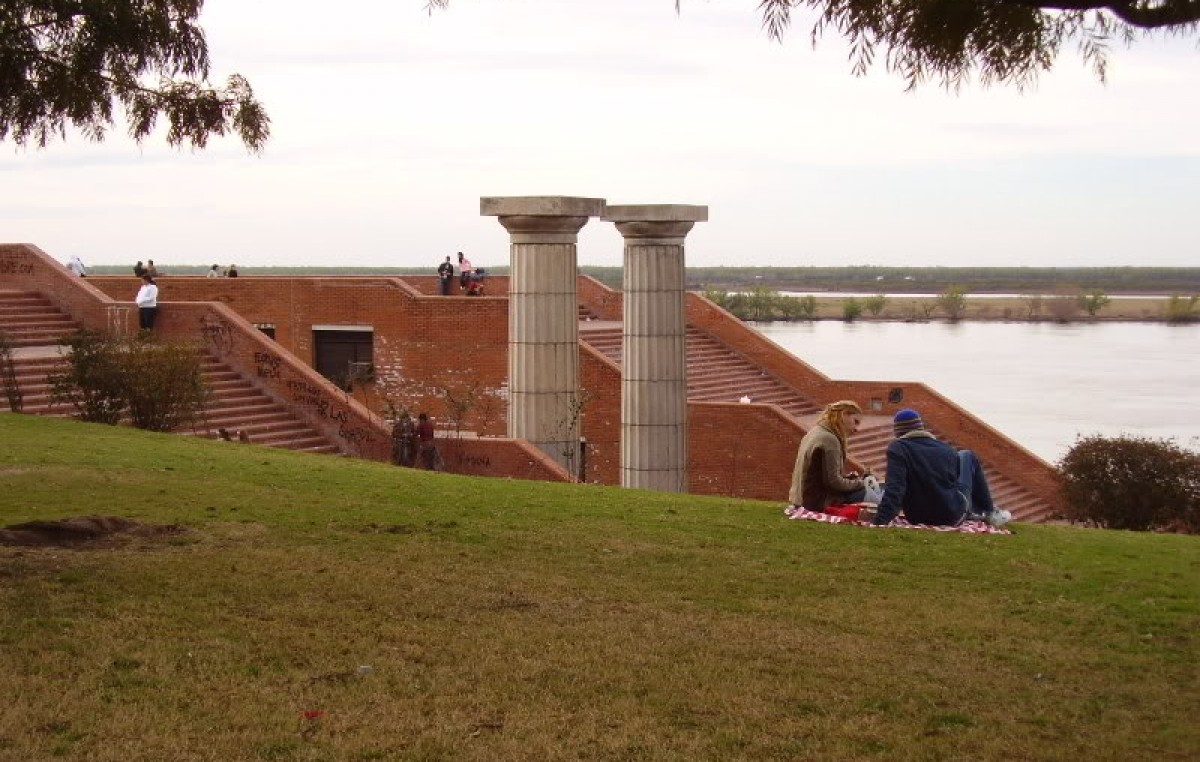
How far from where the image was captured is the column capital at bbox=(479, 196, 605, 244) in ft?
76.7

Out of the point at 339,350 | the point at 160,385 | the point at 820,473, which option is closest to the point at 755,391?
the point at 339,350

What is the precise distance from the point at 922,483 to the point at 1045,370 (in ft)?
153

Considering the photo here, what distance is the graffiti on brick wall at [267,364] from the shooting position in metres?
25.2

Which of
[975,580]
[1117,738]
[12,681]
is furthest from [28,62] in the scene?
[1117,738]

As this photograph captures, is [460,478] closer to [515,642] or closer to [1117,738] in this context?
[515,642]

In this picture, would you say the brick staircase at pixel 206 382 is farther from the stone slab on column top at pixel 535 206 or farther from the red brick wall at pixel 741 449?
the red brick wall at pixel 741 449

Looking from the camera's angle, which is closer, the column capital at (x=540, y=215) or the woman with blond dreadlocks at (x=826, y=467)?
the woman with blond dreadlocks at (x=826, y=467)

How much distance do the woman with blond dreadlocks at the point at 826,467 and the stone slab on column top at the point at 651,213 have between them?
11615 mm

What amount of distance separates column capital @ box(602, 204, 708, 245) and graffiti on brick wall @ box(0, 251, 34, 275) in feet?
32.5

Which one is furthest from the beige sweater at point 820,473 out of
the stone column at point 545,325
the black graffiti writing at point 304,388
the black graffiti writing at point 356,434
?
the black graffiti writing at point 304,388

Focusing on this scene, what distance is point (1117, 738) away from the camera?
7164mm

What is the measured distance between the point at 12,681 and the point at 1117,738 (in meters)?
4.72

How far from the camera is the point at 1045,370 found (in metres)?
57.4

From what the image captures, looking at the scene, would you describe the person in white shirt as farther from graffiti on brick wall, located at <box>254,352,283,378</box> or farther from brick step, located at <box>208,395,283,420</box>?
brick step, located at <box>208,395,283,420</box>
